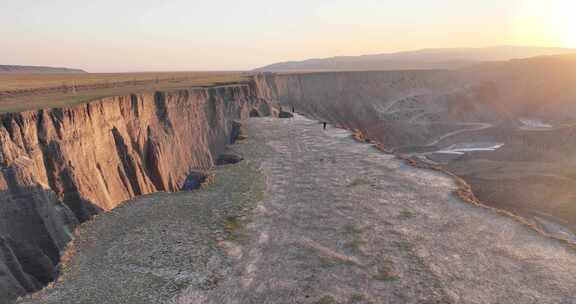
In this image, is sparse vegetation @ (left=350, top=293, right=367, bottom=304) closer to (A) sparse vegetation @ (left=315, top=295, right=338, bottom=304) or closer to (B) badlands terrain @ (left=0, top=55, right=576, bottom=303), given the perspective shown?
(B) badlands terrain @ (left=0, top=55, right=576, bottom=303)

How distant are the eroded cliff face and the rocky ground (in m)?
3.51

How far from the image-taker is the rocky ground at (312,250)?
1351cm

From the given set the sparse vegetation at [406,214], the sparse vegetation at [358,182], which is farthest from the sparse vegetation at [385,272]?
the sparse vegetation at [358,182]

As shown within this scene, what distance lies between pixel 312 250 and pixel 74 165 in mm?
16678

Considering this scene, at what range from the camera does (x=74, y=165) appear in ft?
77.3

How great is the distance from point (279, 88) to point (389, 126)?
2702 centimetres

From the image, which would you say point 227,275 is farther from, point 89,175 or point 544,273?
point 89,175

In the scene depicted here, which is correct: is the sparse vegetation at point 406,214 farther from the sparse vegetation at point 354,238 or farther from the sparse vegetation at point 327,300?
the sparse vegetation at point 327,300

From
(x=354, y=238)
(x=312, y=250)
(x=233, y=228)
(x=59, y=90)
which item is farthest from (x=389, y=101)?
(x=312, y=250)

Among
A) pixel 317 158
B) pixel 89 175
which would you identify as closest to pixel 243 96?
pixel 317 158

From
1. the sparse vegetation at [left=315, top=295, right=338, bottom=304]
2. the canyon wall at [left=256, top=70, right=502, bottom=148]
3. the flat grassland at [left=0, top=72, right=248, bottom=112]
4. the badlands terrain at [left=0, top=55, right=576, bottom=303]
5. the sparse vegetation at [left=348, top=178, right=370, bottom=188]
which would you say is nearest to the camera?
the sparse vegetation at [left=315, top=295, right=338, bottom=304]

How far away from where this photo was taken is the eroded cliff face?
717 inches

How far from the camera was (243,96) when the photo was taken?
192 feet

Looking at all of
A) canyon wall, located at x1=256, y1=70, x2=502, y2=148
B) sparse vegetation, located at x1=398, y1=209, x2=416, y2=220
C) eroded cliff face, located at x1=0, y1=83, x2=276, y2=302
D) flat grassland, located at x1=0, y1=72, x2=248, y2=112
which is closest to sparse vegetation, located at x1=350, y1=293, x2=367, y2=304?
sparse vegetation, located at x1=398, y1=209, x2=416, y2=220
